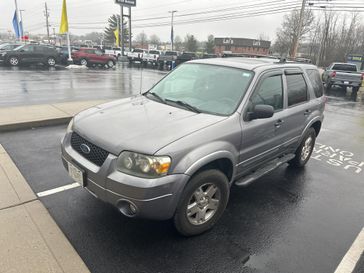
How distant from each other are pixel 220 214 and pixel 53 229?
1.83 metres

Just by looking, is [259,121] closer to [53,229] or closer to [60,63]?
[53,229]

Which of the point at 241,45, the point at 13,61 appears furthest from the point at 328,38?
the point at 13,61

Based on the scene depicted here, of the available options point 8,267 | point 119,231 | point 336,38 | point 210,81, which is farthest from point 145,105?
point 336,38

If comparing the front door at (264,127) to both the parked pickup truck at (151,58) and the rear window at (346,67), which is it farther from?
the parked pickup truck at (151,58)

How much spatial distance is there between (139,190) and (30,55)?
2320cm

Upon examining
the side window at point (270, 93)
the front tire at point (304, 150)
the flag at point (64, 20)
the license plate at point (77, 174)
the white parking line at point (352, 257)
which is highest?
the flag at point (64, 20)

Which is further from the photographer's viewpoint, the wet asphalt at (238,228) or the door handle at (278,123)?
the door handle at (278,123)

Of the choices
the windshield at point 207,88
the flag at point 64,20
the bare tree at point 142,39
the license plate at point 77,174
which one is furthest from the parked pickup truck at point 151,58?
the bare tree at point 142,39

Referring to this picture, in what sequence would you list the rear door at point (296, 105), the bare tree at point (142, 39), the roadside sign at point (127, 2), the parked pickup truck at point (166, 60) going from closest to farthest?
the rear door at point (296, 105), the parked pickup truck at point (166, 60), the roadside sign at point (127, 2), the bare tree at point (142, 39)

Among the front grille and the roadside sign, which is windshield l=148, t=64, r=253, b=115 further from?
the roadside sign

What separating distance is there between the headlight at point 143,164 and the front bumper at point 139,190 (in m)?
0.05

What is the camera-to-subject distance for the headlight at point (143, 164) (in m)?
2.61

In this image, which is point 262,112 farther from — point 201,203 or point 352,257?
point 352,257

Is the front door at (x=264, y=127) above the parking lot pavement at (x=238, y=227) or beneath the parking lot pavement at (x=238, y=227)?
above
